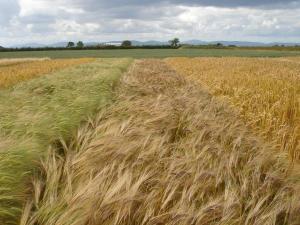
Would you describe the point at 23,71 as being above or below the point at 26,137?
below

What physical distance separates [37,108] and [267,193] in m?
3.91

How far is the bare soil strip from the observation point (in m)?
2.28

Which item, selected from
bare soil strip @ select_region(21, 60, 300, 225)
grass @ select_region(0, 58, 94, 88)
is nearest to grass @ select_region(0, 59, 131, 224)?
Answer: bare soil strip @ select_region(21, 60, 300, 225)

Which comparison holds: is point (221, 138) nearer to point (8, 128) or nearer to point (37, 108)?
point (8, 128)

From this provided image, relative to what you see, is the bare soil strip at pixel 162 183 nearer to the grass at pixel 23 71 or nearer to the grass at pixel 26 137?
the grass at pixel 26 137

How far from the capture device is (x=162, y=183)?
262 centimetres

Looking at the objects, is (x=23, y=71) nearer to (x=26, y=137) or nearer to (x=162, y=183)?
(x=26, y=137)

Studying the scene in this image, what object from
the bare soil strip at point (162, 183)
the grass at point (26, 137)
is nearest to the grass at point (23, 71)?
the grass at point (26, 137)

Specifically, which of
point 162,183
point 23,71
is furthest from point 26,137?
point 23,71

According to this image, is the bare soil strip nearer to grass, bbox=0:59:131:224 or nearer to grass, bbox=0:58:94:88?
grass, bbox=0:59:131:224

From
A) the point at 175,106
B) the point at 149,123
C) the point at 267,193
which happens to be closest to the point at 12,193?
the point at 267,193

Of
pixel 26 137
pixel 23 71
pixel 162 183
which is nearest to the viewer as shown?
pixel 162 183

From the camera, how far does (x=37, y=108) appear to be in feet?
19.0

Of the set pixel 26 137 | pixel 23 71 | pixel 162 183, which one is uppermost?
pixel 162 183
